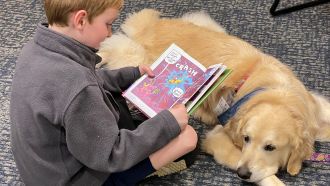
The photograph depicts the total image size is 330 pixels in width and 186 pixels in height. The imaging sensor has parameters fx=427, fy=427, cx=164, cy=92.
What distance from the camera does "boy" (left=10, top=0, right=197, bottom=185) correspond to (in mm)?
1133

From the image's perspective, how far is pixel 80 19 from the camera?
3.87ft

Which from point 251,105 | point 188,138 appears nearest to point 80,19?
point 188,138

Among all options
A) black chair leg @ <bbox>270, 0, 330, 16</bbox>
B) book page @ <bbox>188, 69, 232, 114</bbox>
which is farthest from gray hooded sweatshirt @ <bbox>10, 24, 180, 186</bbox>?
black chair leg @ <bbox>270, 0, 330, 16</bbox>

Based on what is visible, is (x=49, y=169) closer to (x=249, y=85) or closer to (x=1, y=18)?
(x=249, y=85)

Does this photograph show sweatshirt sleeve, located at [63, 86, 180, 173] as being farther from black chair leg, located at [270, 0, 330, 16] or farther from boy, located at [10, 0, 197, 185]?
black chair leg, located at [270, 0, 330, 16]

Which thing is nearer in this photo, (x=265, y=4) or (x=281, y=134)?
(x=281, y=134)

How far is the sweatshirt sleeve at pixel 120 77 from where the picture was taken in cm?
158

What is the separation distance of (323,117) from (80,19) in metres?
1.14

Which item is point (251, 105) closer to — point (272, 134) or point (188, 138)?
point (272, 134)

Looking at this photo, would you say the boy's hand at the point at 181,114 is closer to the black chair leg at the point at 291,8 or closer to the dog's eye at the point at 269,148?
the dog's eye at the point at 269,148

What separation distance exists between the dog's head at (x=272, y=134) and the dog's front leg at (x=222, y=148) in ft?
0.28

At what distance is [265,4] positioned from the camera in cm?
256

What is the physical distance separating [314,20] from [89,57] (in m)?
1.59

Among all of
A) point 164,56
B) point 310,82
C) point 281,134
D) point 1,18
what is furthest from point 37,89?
point 1,18
